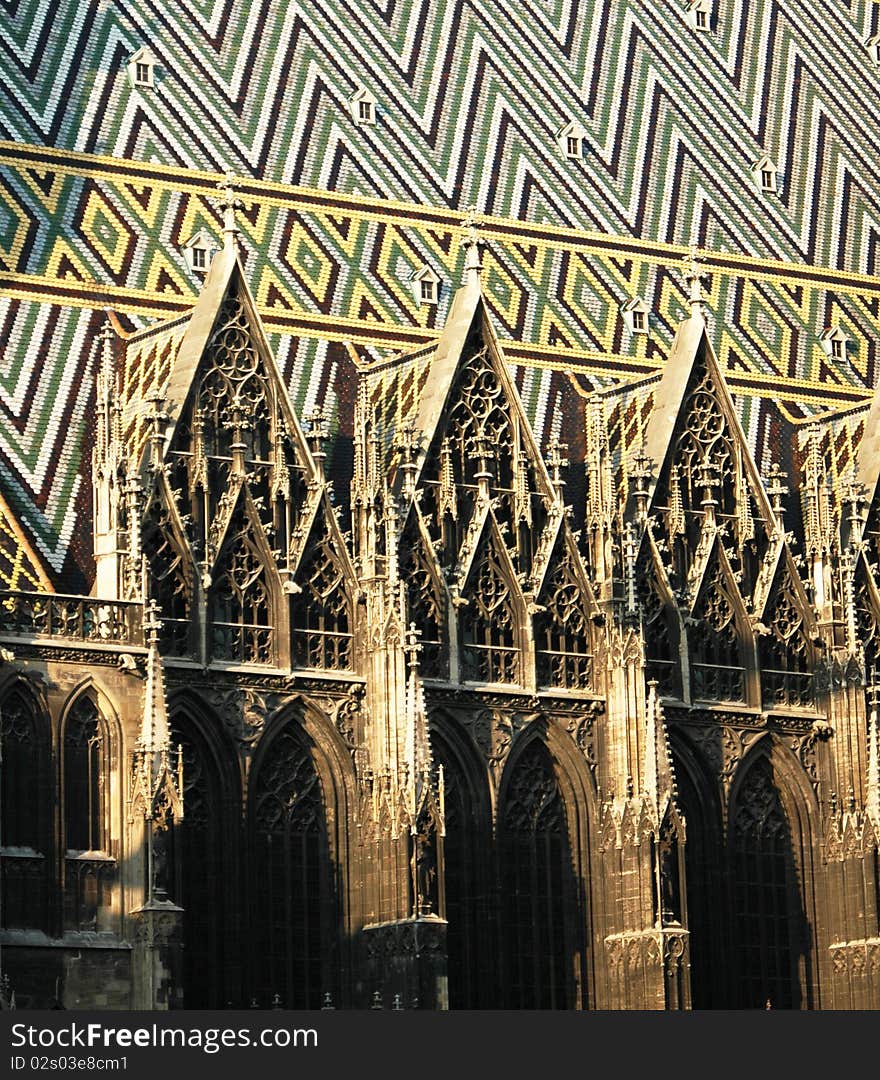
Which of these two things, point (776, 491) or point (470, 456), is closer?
point (470, 456)

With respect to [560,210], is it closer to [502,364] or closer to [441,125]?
[441,125]

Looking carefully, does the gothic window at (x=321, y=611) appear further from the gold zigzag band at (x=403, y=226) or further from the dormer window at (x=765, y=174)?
the dormer window at (x=765, y=174)

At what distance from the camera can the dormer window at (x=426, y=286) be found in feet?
188

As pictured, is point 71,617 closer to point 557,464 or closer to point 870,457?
point 557,464

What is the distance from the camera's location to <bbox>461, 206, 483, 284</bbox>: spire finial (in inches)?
2125

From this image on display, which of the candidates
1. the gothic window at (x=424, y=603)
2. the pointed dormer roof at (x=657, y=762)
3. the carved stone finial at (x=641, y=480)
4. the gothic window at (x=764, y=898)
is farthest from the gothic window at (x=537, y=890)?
the carved stone finial at (x=641, y=480)

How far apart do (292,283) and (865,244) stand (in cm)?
1446

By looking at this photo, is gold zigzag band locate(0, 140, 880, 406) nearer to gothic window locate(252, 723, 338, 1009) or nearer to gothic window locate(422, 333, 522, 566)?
gothic window locate(422, 333, 522, 566)

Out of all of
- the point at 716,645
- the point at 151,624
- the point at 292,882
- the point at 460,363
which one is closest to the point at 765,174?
the point at 716,645

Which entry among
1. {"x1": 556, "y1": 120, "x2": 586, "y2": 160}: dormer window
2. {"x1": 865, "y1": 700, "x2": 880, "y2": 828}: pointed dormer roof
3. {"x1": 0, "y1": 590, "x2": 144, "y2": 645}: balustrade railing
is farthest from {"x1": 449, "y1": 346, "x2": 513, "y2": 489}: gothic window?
{"x1": 556, "y1": 120, "x2": 586, "y2": 160}: dormer window

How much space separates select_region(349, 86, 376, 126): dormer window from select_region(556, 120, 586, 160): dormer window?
13.5 ft

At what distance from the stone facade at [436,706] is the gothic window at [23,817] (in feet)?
0.16

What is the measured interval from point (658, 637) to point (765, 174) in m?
14.1

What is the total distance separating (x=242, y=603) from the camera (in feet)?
163
